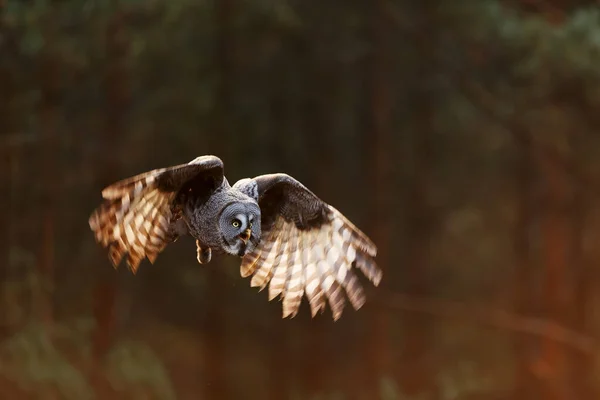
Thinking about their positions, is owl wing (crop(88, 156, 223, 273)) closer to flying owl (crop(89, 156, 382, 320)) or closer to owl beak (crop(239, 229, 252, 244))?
flying owl (crop(89, 156, 382, 320))

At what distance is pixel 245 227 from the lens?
1.81m

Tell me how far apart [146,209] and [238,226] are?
0.76 feet

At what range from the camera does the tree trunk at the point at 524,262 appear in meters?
4.63

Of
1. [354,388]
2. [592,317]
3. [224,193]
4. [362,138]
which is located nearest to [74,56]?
[362,138]

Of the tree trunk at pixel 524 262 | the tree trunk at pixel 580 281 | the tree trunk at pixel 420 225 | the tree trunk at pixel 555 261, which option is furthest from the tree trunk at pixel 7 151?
the tree trunk at pixel 580 281

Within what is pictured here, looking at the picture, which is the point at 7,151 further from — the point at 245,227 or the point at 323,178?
the point at 245,227

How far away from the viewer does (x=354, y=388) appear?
4.59m

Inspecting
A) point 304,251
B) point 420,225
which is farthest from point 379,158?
point 304,251

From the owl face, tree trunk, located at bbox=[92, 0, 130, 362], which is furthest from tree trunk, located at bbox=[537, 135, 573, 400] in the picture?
the owl face

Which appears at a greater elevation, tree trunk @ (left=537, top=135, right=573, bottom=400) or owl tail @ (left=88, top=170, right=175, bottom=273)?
owl tail @ (left=88, top=170, right=175, bottom=273)

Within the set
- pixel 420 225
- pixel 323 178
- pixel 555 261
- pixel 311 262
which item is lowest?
pixel 555 261

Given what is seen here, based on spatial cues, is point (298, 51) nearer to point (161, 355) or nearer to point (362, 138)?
point (362, 138)

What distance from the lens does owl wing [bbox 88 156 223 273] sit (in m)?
1.77

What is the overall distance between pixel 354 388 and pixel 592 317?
1.40 meters
